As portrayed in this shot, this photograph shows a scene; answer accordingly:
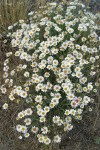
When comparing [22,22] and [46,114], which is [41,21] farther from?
[46,114]

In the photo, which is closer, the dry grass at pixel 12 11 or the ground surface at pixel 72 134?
the ground surface at pixel 72 134

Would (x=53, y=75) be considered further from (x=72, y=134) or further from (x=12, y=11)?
(x=12, y=11)

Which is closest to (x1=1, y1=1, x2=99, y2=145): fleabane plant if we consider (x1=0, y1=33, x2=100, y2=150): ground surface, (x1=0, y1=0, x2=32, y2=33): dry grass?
(x1=0, y1=33, x2=100, y2=150): ground surface

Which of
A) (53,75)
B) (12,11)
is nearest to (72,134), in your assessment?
(53,75)

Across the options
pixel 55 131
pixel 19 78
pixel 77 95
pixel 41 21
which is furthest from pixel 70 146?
pixel 41 21

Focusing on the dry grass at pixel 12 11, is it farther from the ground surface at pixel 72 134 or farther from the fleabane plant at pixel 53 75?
the ground surface at pixel 72 134

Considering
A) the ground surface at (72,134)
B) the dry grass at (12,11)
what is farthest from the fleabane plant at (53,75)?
the dry grass at (12,11)
